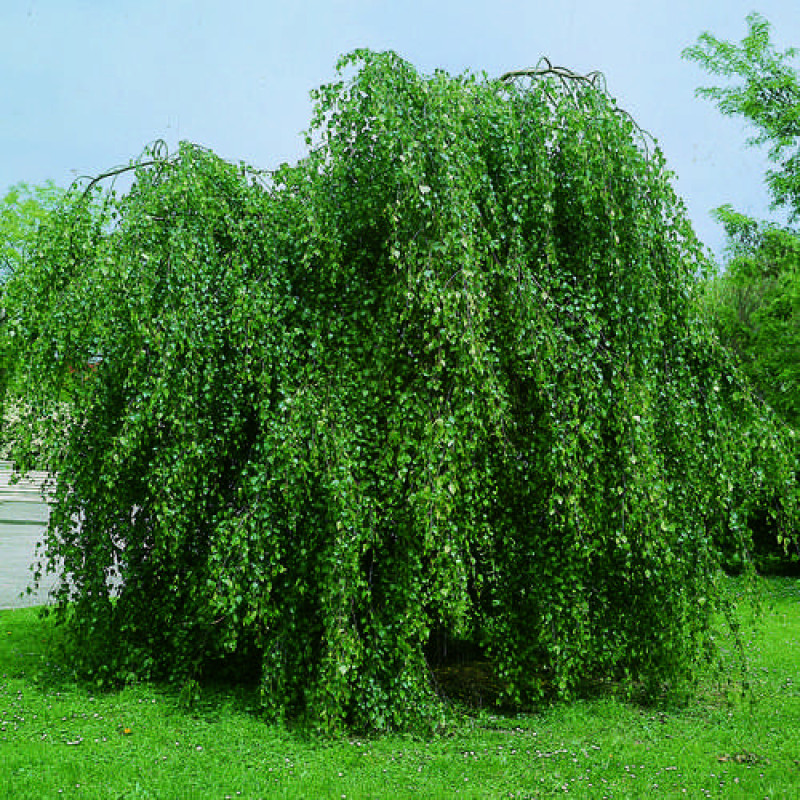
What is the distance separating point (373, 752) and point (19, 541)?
10.6 m

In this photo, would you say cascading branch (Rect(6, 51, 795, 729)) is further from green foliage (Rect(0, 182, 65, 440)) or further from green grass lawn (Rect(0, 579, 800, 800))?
green foliage (Rect(0, 182, 65, 440))

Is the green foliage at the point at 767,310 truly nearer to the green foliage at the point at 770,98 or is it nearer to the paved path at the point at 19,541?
the green foliage at the point at 770,98

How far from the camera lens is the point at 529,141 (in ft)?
14.5

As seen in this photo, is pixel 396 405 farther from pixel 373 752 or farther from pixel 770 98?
pixel 770 98

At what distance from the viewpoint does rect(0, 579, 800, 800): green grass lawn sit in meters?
3.47

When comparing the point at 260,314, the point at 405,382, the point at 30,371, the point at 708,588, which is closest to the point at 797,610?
the point at 708,588

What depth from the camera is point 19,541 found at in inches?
498

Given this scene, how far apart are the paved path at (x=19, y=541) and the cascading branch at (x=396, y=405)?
746 mm

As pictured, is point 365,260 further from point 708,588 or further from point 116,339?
point 708,588

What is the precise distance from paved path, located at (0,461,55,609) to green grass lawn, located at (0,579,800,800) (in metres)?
0.80

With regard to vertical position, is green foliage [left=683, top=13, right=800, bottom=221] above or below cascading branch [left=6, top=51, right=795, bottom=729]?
above

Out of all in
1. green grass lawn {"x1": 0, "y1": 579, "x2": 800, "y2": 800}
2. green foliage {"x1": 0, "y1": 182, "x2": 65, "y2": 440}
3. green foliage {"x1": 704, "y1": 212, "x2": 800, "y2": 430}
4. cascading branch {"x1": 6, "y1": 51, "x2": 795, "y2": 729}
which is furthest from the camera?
green foliage {"x1": 0, "y1": 182, "x2": 65, "y2": 440}

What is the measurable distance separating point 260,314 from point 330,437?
0.74 metres

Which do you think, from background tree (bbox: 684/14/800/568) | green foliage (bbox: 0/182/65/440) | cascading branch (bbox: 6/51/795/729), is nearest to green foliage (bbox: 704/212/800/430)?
background tree (bbox: 684/14/800/568)
